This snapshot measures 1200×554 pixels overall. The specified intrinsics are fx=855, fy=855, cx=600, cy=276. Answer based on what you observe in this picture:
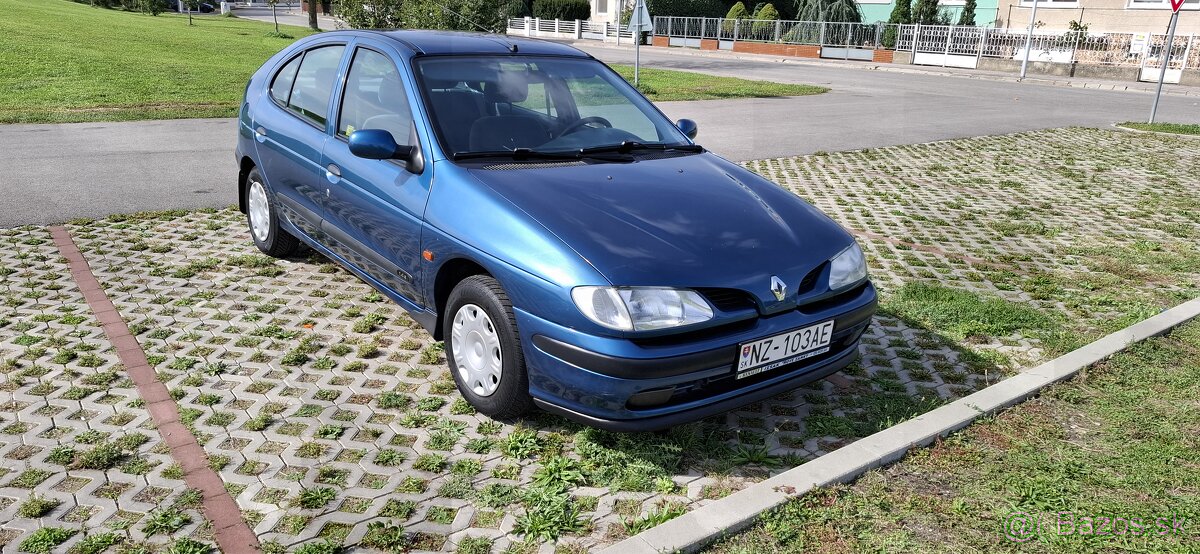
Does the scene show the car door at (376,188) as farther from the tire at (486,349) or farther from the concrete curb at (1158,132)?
the concrete curb at (1158,132)

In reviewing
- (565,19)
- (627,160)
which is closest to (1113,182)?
(627,160)

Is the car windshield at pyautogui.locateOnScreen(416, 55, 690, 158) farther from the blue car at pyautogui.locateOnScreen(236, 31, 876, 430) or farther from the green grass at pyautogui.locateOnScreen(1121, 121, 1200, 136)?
the green grass at pyautogui.locateOnScreen(1121, 121, 1200, 136)

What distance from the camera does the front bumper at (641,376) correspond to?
3.26m

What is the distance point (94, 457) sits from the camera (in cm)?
344

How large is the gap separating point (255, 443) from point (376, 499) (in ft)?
2.38

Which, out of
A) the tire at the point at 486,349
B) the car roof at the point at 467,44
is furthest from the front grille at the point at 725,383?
the car roof at the point at 467,44

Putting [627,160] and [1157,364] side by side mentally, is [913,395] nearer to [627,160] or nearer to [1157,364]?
[1157,364]

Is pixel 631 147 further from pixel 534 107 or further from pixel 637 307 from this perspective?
pixel 637 307

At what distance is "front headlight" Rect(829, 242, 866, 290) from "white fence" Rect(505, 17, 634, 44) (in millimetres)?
43815

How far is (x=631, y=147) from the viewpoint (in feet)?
15.1

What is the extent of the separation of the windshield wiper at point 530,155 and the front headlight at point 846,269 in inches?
46.9

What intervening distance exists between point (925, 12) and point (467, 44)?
3776cm

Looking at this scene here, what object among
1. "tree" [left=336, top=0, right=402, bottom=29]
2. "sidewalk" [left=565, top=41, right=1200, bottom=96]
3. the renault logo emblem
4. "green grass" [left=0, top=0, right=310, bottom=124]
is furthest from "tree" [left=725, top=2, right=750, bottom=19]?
the renault logo emblem

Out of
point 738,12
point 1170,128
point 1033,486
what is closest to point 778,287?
point 1033,486
